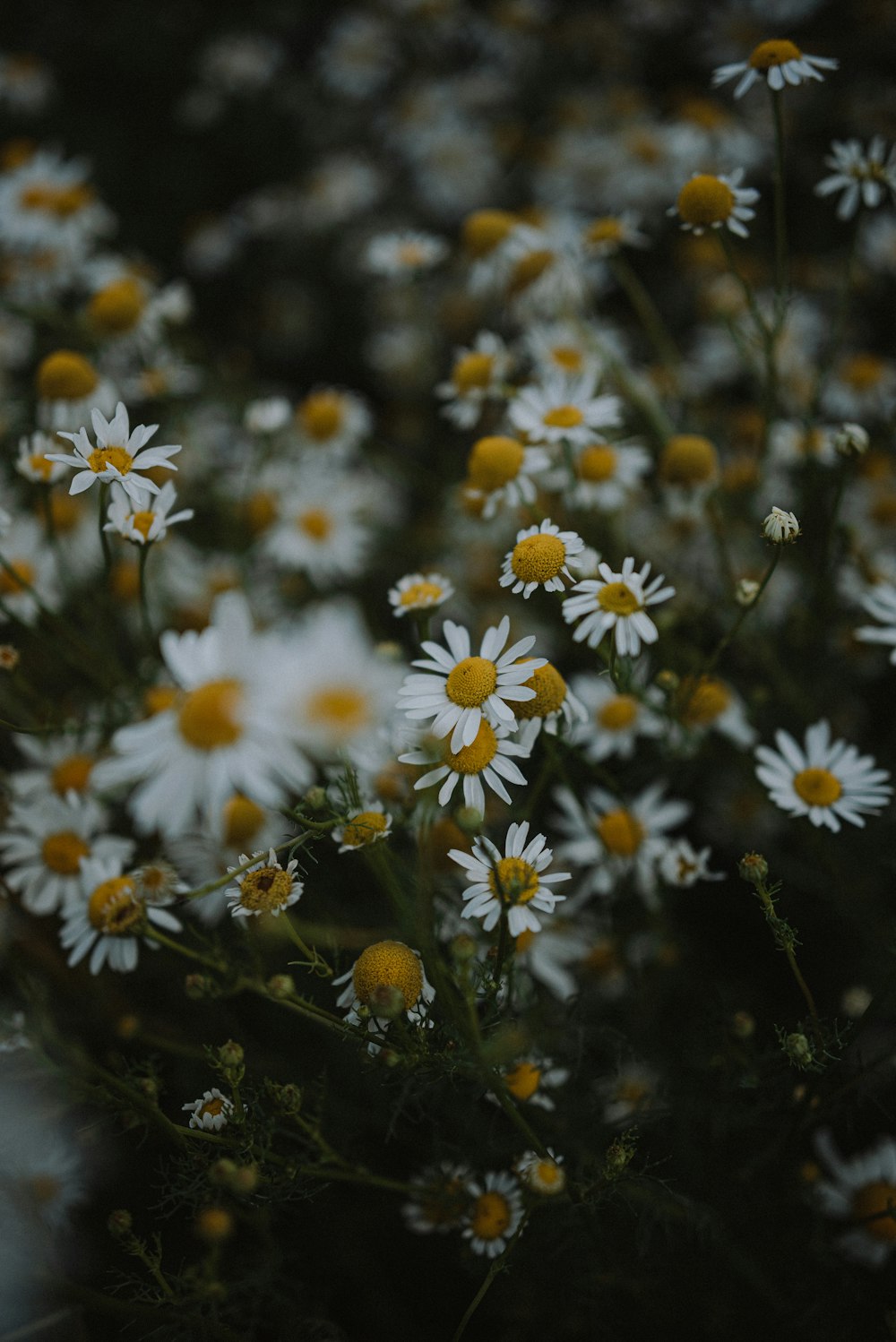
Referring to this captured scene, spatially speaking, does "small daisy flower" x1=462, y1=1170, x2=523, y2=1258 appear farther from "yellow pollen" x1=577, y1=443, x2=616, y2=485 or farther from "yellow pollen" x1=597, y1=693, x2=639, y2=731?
"yellow pollen" x1=577, y1=443, x2=616, y2=485

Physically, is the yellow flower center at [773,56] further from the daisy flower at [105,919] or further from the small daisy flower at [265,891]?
the daisy flower at [105,919]

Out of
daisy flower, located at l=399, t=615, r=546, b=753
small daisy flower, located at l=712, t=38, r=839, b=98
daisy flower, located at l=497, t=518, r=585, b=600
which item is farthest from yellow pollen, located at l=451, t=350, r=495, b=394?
daisy flower, located at l=399, t=615, r=546, b=753

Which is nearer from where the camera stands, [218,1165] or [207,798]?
[207,798]

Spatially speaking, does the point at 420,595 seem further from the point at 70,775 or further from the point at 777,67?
the point at 777,67

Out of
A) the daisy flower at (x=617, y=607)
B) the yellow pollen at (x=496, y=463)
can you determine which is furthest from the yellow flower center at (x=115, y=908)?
the yellow pollen at (x=496, y=463)

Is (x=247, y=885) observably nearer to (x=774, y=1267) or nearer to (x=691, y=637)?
(x=774, y=1267)

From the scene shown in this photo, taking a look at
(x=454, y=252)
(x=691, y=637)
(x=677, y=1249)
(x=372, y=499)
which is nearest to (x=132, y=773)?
(x=677, y=1249)

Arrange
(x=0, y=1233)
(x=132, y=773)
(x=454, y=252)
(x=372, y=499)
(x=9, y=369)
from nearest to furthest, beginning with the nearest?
(x=132, y=773)
(x=0, y=1233)
(x=372, y=499)
(x=9, y=369)
(x=454, y=252)
